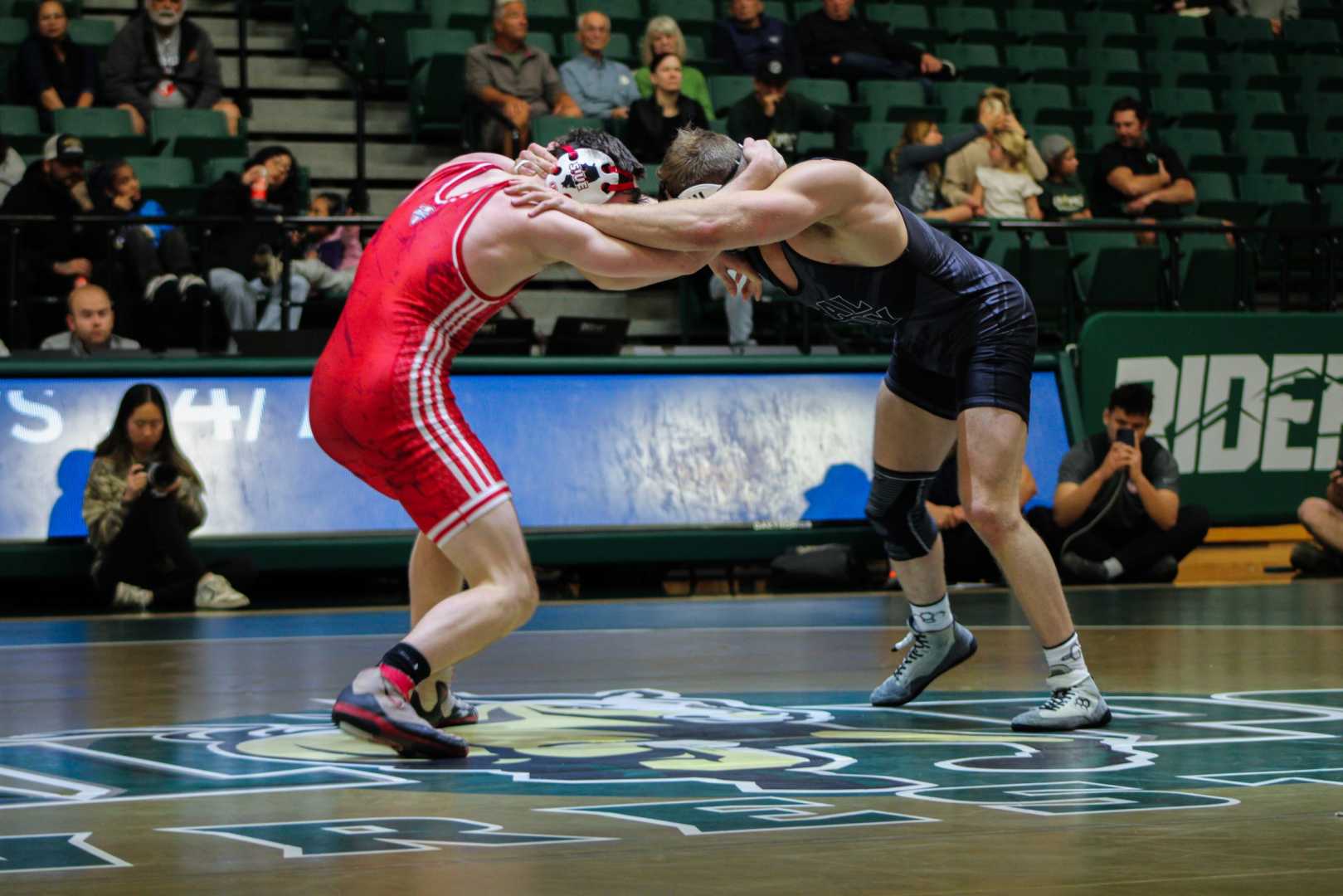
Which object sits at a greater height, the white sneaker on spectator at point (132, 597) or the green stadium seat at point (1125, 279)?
the green stadium seat at point (1125, 279)

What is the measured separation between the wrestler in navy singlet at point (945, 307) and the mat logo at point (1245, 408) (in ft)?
19.8

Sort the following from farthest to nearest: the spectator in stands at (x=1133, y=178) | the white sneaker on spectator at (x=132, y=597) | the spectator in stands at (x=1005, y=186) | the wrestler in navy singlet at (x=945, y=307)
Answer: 1. the spectator in stands at (x=1133, y=178)
2. the spectator in stands at (x=1005, y=186)
3. the white sneaker on spectator at (x=132, y=597)
4. the wrestler in navy singlet at (x=945, y=307)

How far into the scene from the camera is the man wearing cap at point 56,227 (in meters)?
9.86

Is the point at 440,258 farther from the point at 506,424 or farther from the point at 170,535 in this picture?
the point at 506,424

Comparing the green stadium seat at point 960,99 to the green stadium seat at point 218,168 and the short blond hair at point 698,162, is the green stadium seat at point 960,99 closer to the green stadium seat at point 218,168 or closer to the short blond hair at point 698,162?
the green stadium seat at point 218,168

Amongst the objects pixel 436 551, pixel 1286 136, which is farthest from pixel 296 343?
pixel 1286 136

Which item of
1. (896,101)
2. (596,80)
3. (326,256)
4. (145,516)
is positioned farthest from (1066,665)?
(896,101)

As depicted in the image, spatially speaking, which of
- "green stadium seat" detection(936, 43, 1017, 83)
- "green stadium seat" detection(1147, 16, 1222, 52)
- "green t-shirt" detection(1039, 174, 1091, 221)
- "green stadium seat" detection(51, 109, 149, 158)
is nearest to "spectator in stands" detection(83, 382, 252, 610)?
"green stadium seat" detection(51, 109, 149, 158)

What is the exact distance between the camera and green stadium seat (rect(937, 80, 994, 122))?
44.3ft

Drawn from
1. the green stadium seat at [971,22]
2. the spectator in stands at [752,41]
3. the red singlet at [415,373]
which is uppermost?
the green stadium seat at [971,22]

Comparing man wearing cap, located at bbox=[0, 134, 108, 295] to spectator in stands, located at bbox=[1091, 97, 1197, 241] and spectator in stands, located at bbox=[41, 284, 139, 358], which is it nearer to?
spectator in stands, located at bbox=[41, 284, 139, 358]

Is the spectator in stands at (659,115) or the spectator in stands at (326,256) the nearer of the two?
the spectator in stands at (326,256)

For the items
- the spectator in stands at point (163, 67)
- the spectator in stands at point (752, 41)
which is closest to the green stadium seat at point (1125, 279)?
the spectator in stands at point (752, 41)

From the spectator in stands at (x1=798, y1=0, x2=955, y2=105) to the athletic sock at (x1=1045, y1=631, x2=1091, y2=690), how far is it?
923 centimetres
